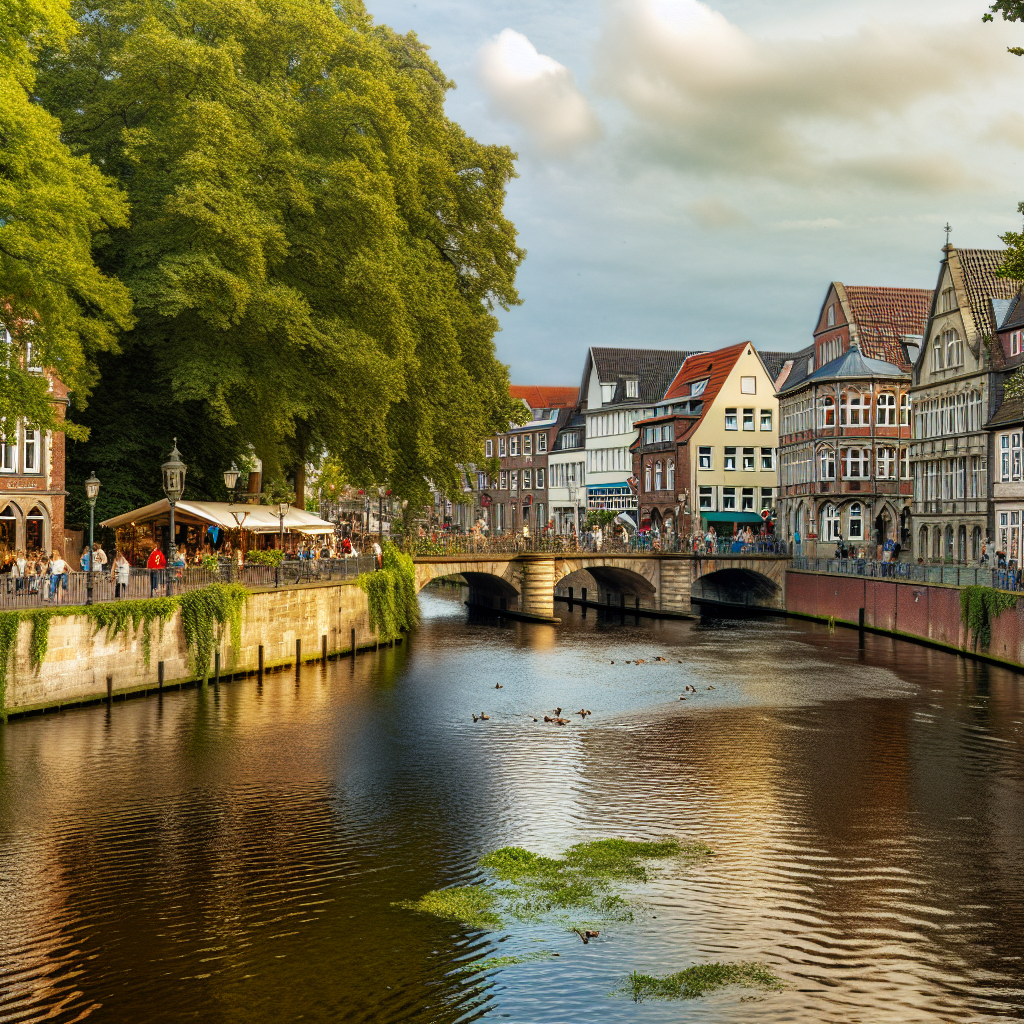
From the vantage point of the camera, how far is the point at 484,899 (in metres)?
18.0

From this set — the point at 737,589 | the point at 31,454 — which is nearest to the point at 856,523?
the point at 737,589

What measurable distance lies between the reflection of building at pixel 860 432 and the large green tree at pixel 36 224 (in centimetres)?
4468

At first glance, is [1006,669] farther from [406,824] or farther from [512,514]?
[512,514]

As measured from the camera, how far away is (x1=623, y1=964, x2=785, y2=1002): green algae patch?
14766mm

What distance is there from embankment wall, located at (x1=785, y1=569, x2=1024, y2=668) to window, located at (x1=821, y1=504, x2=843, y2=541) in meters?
3.60

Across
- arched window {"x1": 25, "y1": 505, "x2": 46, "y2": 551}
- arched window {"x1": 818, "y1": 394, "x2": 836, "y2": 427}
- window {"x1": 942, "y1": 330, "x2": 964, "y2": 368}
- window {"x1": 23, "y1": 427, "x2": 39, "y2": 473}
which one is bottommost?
arched window {"x1": 25, "y1": 505, "x2": 46, "y2": 551}

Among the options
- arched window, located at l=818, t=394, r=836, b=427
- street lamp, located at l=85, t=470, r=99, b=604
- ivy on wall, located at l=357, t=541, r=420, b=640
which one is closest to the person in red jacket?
street lamp, located at l=85, t=470, r=99, b=604

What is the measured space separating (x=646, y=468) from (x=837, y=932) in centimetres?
7246

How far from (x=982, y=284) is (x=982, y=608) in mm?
19984

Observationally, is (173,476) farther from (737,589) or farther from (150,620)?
(737,589)

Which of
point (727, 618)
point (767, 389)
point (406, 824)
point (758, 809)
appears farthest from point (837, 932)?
point (767, 389)

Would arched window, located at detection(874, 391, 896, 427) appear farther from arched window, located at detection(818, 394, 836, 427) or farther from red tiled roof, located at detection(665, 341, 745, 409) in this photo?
red tiled roof, located at detection(665, 341, 745, 409)

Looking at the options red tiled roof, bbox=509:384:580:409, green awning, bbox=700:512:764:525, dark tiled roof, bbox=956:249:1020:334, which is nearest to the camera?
dark tiled roof, bbox=956:249:1020:334

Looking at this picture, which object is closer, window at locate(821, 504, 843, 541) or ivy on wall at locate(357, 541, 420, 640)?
ivy on wall at locate(357, 541, 420, 640)
